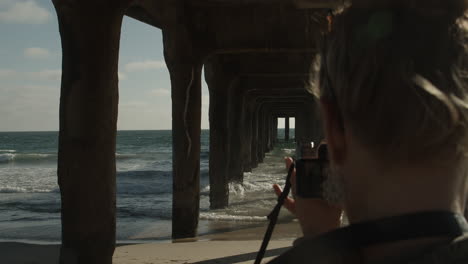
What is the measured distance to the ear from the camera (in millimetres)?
907

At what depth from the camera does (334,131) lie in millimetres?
917

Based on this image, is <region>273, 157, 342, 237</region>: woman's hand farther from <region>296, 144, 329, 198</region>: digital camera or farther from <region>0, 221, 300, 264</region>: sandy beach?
<region>0, 221, 300, 264</region>: sandy beach

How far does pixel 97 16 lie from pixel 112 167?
1097 millimetres

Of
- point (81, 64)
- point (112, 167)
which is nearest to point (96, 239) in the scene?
point (112, 167)

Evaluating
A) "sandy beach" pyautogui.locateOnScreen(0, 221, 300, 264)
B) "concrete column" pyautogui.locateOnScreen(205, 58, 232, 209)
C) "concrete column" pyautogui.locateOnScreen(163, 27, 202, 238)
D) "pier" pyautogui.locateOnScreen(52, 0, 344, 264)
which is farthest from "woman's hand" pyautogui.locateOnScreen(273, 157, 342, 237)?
"concrete column" pyautogui.locateOnScreen(205, 58, 232, 209)

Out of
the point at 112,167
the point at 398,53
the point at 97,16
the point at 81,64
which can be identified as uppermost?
the point at 97,16

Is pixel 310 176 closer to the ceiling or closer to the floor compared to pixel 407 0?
closer to the floor

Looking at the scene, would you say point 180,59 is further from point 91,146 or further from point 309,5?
point 91,146

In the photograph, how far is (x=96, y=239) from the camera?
4047 mm

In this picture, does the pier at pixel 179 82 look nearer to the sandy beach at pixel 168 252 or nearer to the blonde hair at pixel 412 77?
the blonde hair at pixel 412 77

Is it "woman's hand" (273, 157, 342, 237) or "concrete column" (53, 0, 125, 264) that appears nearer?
"woman's hand" (273, 157, 342, 237)

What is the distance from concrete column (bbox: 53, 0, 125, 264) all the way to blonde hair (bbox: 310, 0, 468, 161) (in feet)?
10.8

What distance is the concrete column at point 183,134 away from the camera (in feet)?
27.1

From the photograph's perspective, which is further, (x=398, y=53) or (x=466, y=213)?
(x=466, y=213)
